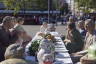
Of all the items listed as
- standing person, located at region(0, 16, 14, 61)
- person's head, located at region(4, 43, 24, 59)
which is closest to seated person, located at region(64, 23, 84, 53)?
standing person, located at region(0, 16, 14, 61)

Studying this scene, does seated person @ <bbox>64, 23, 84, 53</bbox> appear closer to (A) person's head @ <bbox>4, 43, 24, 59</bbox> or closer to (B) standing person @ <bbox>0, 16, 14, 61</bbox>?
(B) standing person @ <bbox>0, 16, 14, 61</bbox>

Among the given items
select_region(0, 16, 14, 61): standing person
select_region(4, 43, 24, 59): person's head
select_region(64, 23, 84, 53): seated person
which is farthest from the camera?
select_region(64, 23, 84, 53): seated person

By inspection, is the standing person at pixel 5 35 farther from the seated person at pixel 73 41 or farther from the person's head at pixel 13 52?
the person's head at pixel 13 52

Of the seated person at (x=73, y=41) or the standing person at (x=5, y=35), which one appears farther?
the seated person at (x=73, y=41)

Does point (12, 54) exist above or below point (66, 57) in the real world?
above

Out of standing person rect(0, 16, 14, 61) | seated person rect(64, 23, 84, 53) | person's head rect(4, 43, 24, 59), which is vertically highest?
person's head rect(4, 43, 24, 59)

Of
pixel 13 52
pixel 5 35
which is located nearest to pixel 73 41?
pixel 5 35

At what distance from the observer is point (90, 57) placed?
8.82 ft

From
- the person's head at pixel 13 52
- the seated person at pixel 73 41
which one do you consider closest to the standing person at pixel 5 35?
the seated person at pixel 73 41

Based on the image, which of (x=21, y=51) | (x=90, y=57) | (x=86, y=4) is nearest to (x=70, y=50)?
(x=21, y=51)

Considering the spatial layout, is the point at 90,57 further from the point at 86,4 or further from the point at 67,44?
the point at 86,4

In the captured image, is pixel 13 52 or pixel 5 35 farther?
pixel 5 35

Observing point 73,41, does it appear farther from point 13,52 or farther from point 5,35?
point 13,52

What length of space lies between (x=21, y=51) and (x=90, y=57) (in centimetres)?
86
